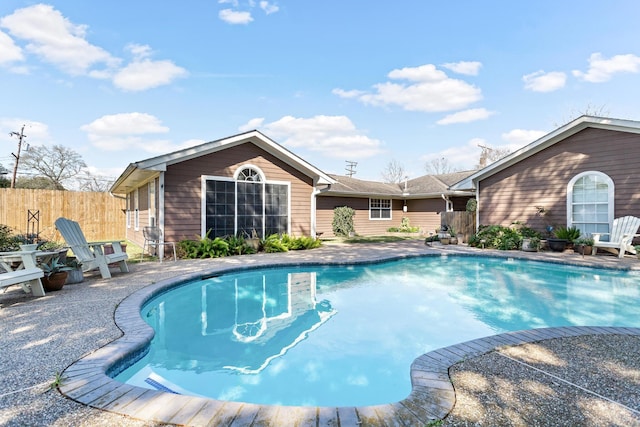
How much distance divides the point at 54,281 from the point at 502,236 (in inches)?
491

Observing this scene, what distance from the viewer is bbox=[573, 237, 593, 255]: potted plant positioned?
9969 mm

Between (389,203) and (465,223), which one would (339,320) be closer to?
(465,223)

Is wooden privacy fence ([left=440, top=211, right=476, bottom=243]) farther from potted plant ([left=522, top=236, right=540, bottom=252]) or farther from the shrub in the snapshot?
potted plant ([left=522, top=236, right=540, bottom=252])

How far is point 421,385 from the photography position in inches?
96.0

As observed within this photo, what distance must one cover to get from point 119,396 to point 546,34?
1687 centimetres

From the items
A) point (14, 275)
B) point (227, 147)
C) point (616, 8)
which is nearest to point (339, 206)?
point (227, 147)

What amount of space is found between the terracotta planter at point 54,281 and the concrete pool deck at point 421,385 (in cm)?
143

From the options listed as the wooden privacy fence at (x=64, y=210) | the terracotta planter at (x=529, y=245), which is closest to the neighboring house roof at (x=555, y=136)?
the terracotta planter at (x=529, y=245)

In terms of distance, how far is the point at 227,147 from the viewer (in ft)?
35.4

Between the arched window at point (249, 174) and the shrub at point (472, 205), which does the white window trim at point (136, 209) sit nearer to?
the arched window at point (249, 174)

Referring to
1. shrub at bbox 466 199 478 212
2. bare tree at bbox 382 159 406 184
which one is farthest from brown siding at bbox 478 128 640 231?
bare tree at bbox 382 159 406 184

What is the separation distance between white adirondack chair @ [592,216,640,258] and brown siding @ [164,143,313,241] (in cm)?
943

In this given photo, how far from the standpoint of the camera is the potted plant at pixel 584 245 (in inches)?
392

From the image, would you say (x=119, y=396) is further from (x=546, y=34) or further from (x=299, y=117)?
(x=299, y=117)
